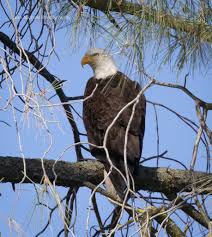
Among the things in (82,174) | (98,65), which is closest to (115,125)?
(82,174)

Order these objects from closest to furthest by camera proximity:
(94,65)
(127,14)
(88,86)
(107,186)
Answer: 1. (127,14)
2. (107,186)
3. (88,86)
4. (94,65)

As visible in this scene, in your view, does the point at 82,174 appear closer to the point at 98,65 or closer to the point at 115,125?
the point at 115,125

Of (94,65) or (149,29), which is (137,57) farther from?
(94,65)

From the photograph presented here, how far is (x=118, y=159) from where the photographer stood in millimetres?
3414

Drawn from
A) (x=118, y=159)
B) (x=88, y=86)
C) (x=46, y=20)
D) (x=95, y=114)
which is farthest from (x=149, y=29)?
(x=88, y=86)

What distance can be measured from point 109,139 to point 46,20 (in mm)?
972

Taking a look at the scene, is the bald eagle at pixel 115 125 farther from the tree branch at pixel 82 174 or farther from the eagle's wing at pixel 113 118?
the tree branch at pixel 82 174

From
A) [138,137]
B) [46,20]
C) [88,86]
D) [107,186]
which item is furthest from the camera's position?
[88,86]

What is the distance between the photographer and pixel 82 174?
9.80 feet

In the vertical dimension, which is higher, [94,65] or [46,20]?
[94,65]

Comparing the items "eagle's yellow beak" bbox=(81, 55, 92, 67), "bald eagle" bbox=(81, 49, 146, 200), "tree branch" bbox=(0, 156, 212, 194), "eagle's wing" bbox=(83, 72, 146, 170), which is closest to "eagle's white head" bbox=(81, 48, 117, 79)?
"eagle's yellow beak" bbox=(81, 55, 92, 67)

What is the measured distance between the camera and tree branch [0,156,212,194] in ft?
9.36

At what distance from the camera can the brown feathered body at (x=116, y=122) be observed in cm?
339

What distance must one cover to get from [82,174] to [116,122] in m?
0.57
